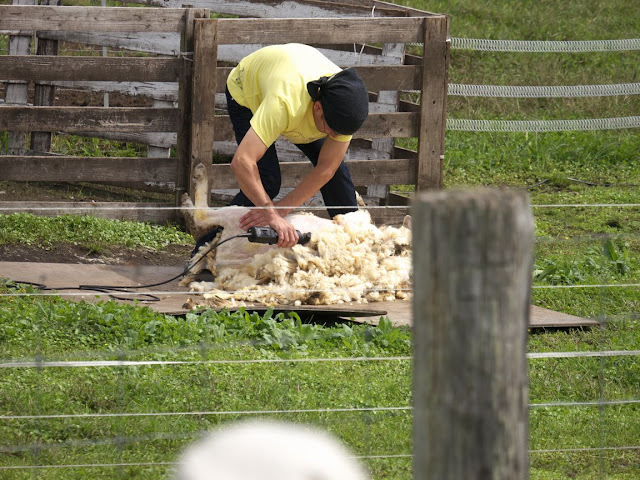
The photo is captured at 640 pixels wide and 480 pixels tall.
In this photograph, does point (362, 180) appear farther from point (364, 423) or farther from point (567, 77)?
point (567, 77)

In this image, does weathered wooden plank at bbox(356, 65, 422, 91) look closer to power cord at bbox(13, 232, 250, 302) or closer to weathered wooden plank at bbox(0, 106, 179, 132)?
weathered wooden plank at bbox(0, 106, 179, 132)

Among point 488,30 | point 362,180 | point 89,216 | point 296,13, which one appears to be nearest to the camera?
point 89,216

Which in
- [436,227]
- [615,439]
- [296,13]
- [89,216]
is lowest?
[615,439]

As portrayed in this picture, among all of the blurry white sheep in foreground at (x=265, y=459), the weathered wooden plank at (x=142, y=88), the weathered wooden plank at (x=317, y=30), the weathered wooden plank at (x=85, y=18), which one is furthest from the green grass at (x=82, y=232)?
the blurry white sheep in foreground at (x=265, y=459)

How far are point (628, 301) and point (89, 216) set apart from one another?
4.42 meters

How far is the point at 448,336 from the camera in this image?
2158mm

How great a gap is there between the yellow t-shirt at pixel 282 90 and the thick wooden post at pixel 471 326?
12.7 feet

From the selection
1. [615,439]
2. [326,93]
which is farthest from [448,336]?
[326,93]

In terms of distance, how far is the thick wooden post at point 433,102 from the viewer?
27.8ft

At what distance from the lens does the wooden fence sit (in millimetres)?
8125

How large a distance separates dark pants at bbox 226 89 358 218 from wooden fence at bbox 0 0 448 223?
132cm

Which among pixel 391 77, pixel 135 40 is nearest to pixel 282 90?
pixel 391 77

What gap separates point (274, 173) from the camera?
704 centimetres

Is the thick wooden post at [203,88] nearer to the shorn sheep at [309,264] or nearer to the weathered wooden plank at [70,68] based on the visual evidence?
the weathered wooden plank at [70,68]
